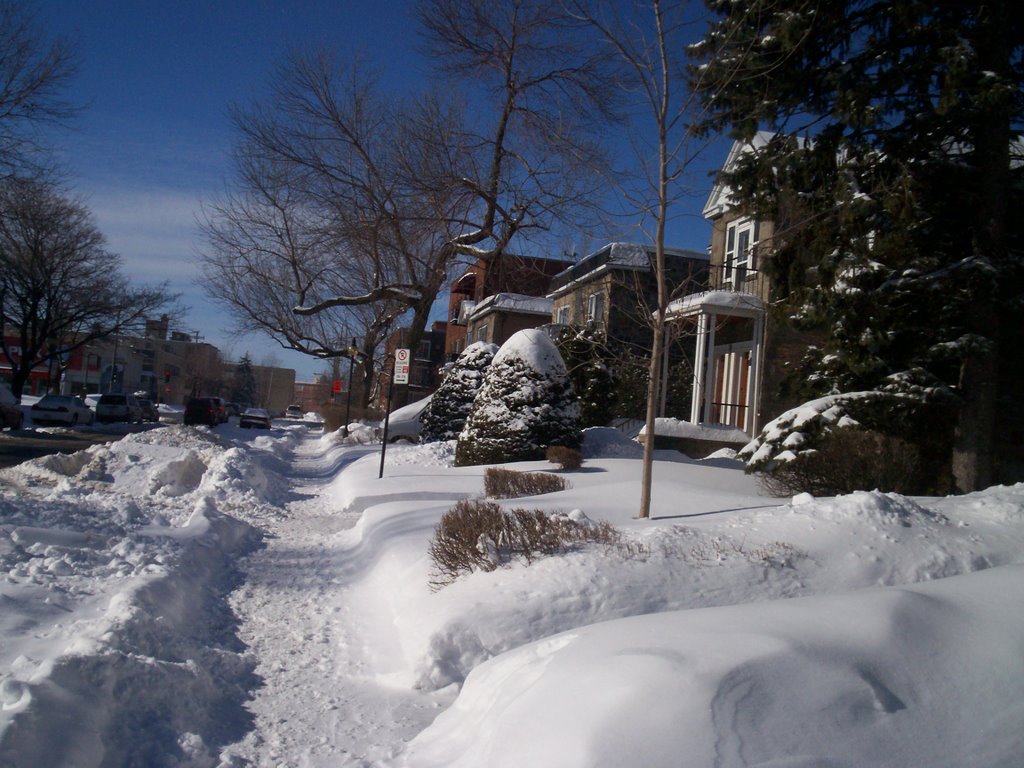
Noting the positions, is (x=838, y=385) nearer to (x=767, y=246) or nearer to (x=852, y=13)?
(x=767, y=246)

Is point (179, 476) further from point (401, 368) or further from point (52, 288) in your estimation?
point (52, 288)

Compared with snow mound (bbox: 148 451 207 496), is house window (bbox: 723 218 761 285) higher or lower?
higher

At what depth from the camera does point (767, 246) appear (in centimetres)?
1520

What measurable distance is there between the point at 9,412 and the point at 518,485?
85.6 feet

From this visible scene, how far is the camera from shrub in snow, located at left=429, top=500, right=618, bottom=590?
23.4 ft

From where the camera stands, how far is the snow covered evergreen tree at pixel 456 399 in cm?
2486

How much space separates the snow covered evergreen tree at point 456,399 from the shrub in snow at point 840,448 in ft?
44.7

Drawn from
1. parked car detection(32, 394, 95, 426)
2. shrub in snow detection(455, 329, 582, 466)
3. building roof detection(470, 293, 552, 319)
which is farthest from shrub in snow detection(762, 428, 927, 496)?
parked car detection(32, 394, 95, 426)

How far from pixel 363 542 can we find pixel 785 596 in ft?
18.0

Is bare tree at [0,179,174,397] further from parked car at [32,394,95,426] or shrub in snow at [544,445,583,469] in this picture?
shrub in snow at [544,445,583,469]

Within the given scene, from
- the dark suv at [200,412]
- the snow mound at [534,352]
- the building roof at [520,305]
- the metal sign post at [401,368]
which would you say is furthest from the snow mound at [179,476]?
the dark suv at [200,412]

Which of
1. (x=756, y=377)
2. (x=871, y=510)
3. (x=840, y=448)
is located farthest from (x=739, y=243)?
(x=871, y=510)

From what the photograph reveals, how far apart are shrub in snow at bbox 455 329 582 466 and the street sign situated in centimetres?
261

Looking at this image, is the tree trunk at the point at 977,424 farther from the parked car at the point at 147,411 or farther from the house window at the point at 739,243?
the parked car at the point at 147,411
